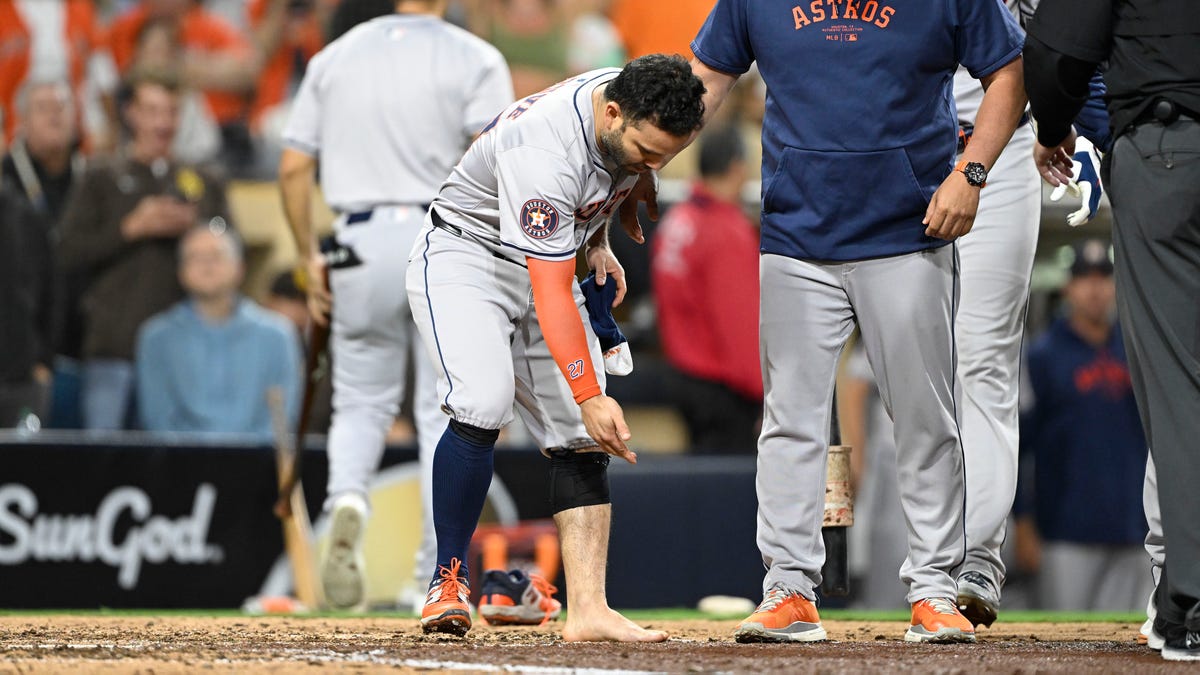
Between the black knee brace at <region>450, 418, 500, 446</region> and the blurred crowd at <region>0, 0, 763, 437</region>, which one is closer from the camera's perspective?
the black knee brace at <region>450, 418, 500, 446</region>

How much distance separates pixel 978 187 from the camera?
186 inches

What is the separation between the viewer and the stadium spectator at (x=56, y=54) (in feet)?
33.6

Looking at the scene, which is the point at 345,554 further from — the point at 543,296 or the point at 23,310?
the point at 23,310

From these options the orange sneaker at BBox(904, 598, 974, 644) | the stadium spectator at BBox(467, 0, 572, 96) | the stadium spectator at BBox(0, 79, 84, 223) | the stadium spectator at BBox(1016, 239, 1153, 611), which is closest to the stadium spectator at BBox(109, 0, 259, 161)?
the stadium spectator at BBox(0, 79, 84, 223)

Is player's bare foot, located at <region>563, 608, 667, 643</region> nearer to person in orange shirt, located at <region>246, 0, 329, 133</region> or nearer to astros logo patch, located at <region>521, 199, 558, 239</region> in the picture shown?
astros logo patch, located at <region>521, 199, 558, 239</region>

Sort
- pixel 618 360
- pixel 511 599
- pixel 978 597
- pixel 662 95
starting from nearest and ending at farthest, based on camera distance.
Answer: pixel 662 95, pixel 618 360, pixel 978 597, pixel 511 599

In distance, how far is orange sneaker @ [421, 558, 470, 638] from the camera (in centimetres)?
477

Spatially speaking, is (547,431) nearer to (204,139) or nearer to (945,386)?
(945,386)

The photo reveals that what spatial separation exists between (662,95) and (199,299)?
524cm

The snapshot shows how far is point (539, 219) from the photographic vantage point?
4.55 metres

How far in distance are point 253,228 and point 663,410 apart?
293 centimetres

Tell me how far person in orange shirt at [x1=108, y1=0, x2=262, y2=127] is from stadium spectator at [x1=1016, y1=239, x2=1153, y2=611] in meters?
5.57

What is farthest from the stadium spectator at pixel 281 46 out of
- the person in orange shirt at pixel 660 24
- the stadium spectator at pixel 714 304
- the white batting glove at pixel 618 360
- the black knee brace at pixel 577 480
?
the black knee brace at pixel 577 480

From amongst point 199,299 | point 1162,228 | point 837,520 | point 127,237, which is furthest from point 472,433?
point 127,237
